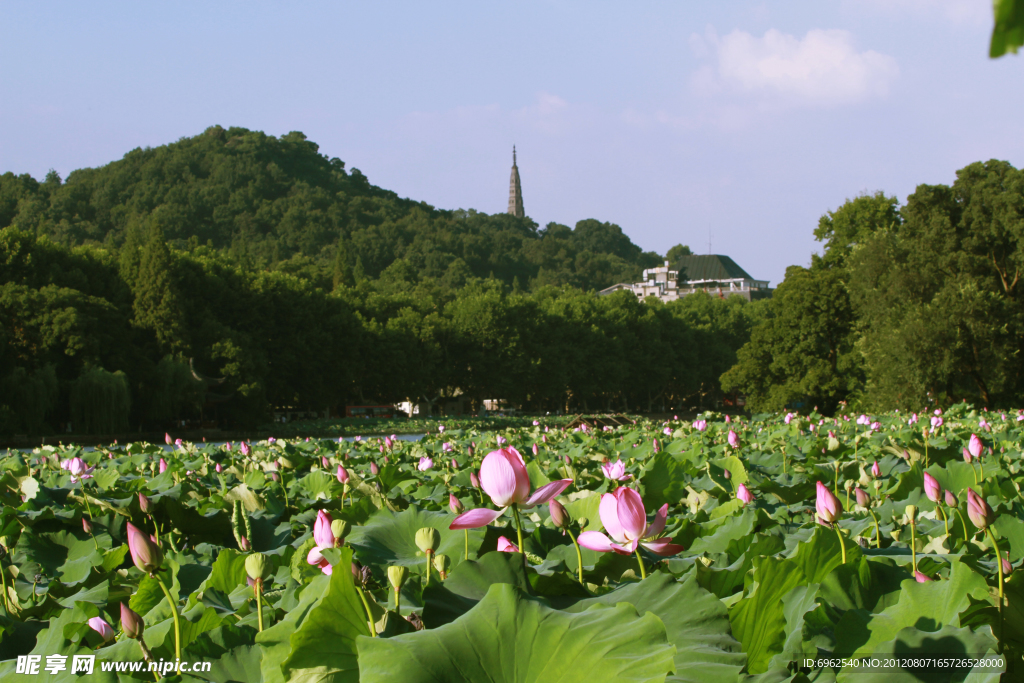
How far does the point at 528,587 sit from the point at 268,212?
10025 centimetres

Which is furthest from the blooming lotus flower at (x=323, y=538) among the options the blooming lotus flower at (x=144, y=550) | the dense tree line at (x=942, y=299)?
the dense tree line at (x=942, y=299)

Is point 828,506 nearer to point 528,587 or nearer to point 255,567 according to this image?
point 528,587

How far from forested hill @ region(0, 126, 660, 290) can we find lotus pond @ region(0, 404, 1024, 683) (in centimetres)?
6295

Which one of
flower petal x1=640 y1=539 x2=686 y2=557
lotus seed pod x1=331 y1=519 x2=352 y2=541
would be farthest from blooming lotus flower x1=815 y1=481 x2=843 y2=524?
lotus seed pod x1=331 y1=519 x2=352 y2=541

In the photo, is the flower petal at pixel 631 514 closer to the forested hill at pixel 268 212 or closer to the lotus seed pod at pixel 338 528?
the lotus seed pod at pixel 338 528

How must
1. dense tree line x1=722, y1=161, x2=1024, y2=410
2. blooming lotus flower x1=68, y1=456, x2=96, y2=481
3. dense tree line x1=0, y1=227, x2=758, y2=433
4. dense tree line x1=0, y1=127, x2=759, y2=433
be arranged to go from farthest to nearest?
1. dense tree line x1=0, y1=127, x2=759, y2=433
2. dense tree line x1=0, y1=227, x2=758, y2=433
3. dense tree line x1=722, y1=161, x2=1024, y2=410
4. blooming lotus flower x1=68, y1=456, x2=96, y2=481

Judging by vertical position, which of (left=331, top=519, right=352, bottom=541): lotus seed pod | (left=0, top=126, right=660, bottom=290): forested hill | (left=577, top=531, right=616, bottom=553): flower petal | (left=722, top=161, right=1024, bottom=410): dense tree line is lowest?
(left=577, top=531, right=616, bottom=553): flower petal

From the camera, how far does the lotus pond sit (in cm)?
98

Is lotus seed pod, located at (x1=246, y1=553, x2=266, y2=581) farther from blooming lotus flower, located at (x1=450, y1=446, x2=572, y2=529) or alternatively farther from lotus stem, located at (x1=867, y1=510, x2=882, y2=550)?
lotus stem, located at (x1=867, y1=510, x2=882, y2=550)

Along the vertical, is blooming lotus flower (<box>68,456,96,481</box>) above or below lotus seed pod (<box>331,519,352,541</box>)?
below

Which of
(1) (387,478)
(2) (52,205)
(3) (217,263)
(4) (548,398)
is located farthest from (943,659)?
(2) (52,205)

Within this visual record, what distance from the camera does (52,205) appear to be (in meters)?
76.9

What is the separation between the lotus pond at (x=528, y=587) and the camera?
3.21 ft

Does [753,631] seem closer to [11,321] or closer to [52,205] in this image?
[11,321]
